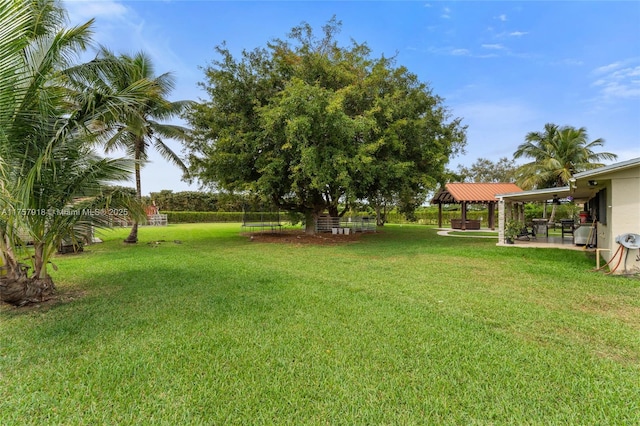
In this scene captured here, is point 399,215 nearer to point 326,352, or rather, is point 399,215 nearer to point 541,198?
point 541,198

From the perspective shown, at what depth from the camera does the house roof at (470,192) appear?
74.1ft

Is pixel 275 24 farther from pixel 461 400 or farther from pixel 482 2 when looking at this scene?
pixel 461 400

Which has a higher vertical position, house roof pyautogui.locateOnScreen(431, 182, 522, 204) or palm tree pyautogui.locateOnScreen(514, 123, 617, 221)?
palm tree pyautogui.locateOnScreen(514, 123, 617, 221)

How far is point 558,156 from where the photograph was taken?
26.4m

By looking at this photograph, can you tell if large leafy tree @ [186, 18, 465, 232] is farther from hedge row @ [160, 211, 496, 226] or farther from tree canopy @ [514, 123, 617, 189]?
hedge row @ [160, 211, 496, 226]

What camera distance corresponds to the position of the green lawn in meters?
2.44

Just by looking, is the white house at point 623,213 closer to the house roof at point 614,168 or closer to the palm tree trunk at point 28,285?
the house roof at point 614,168

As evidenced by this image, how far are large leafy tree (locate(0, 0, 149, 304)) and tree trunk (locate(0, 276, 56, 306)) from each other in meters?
0.01

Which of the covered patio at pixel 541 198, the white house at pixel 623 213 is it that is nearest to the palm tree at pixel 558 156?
the covered patio at pixel 541 198

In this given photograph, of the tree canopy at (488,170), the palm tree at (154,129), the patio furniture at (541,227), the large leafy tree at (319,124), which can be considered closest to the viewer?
the large leafy tree at (319,124)

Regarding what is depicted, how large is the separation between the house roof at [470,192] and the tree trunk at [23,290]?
74.2ft

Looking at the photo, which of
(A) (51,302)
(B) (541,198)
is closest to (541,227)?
(B) (541,198)

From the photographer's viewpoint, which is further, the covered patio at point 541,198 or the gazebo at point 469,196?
the gazebo at point 469,196

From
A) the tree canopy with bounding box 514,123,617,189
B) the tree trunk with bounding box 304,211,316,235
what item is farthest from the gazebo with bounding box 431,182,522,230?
the tree trunk with bounding box 304,211,316,235
